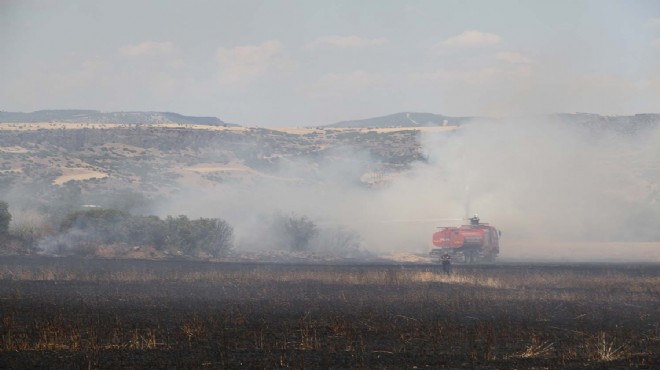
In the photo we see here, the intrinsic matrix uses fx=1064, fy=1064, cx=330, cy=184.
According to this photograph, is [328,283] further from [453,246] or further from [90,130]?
[90,130]

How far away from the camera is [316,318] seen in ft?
115

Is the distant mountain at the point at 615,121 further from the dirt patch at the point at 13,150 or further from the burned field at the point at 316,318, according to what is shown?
the burned field at the point at 316,318

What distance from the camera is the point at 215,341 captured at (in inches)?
1147

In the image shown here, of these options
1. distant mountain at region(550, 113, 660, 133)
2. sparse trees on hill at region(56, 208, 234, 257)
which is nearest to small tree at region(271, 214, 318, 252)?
sparse trees on hill at region(56, 208, 234, 257)

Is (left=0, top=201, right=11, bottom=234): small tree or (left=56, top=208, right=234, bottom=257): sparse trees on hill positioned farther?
(left=56, top=208, right=234, bottom=257): sparse trees on hill

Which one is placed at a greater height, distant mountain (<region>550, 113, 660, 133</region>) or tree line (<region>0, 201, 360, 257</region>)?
distant mountain (<region>550, 113, 660, 133</region>)

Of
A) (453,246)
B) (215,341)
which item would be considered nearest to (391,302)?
(215,341)

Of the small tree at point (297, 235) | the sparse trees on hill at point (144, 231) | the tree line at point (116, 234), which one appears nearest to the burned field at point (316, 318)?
the tree line at point (116, 234)

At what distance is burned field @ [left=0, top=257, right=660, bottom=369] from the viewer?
87.0ft

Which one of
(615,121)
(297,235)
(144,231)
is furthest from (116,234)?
(615,121)

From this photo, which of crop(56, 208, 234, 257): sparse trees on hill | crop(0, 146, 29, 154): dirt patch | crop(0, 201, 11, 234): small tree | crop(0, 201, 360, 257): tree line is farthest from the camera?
crop(0, 146, 29, 154): dirt patch

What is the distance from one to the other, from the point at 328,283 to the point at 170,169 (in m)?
90.8

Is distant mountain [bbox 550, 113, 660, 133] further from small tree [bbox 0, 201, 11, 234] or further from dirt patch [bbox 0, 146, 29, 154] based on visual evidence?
small tree [bbox 0, 201, 11, 234]

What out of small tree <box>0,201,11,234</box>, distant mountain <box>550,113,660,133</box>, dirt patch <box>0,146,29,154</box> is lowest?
small tree <box>0,201,11,234</box>
